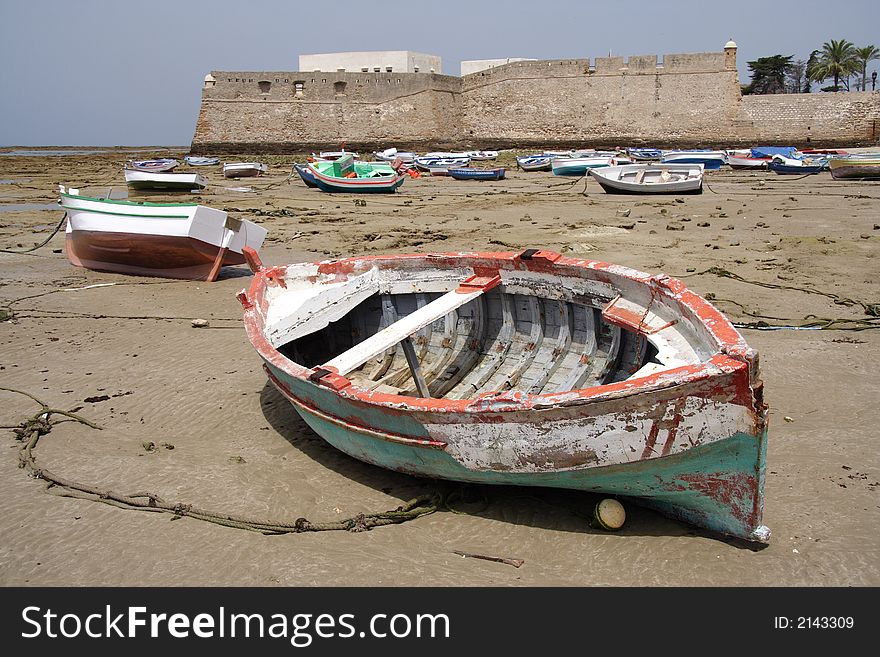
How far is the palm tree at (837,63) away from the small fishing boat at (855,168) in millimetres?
32929

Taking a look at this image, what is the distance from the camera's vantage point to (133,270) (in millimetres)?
9570

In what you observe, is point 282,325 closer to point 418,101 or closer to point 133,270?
point 133,270

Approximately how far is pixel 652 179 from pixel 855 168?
235 inches

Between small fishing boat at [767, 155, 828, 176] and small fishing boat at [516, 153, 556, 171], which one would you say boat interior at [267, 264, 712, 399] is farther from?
small fishing boat at [516, 153, 556, 171]

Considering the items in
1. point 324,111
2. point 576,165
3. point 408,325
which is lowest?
point 408,325

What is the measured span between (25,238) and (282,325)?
31.0ft

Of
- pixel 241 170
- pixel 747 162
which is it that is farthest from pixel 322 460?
pixel 747 162

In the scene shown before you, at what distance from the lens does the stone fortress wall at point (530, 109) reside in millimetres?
31703

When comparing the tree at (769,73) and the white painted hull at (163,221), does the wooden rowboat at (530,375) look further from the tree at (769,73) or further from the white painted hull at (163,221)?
the tree at (769,73)

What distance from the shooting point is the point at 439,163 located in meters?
26.2

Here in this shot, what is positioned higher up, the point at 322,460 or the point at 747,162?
the point at 747,162

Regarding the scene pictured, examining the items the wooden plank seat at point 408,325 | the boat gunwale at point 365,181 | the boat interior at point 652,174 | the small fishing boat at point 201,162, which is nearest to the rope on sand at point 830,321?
the wooden plank seat at point 408,325

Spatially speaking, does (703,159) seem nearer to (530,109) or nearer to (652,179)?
(652,179)

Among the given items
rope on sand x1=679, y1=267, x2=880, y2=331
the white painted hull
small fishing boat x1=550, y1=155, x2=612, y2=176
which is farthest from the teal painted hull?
small fishing boat x1=550, y1=155, x2=612, y2=176
